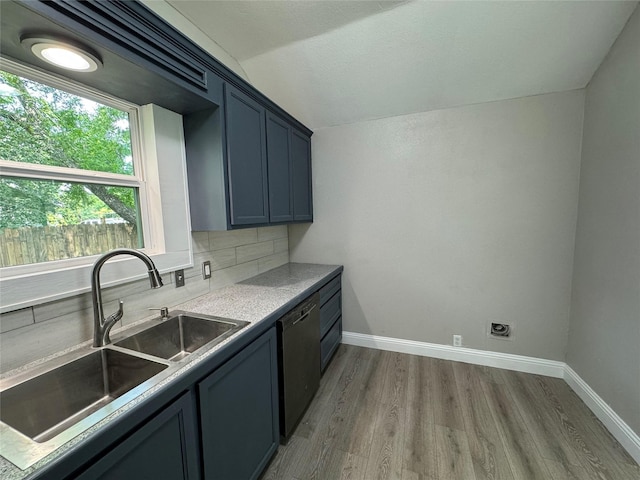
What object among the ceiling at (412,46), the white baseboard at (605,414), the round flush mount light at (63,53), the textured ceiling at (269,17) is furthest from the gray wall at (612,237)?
the round flush mount light at (63,53)

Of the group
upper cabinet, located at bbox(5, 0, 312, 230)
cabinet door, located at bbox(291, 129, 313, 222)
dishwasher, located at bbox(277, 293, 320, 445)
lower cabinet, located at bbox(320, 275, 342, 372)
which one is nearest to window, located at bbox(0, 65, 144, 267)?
upper cabinet, located at bbox(5, 0, 312, 230)

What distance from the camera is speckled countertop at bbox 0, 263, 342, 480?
625mm

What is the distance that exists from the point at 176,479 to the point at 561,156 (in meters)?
3.06

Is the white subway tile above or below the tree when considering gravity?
below

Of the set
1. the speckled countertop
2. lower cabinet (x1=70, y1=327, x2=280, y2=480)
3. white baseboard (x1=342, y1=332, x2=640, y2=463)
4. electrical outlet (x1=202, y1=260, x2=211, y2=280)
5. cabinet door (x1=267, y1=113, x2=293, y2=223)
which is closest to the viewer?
the speckled countertop

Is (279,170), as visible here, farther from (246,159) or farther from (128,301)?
(128,301)

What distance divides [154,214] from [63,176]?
0.44 meters

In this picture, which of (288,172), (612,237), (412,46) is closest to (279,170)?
(288,172)

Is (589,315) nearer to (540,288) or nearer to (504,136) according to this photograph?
(540,288)

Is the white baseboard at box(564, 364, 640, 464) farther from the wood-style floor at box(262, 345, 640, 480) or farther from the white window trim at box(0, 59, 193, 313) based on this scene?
the white window trim at box(0, 59, 193, 313)

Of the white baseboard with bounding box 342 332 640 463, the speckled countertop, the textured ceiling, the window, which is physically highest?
the textured ceiling

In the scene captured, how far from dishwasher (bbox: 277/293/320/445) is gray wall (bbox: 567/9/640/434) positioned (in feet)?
6.21

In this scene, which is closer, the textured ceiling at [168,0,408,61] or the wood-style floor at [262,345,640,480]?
the wood-style floor at [262,345,640,480]

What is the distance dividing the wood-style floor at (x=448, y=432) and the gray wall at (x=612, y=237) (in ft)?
0.94
